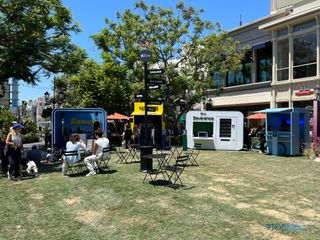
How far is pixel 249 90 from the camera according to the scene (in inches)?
1391

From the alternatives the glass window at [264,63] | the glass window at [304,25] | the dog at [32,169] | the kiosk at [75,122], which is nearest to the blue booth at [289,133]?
the kiosk at [75,122]

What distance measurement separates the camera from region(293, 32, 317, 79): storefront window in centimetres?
2703

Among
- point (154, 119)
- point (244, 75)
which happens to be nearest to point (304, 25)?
point (244, 75)

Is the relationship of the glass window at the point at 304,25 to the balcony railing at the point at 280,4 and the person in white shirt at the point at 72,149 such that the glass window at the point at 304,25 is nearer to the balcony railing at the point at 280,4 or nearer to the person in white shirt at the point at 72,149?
the balcony railing at the point at 280,4

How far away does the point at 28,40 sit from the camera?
15.4 meters

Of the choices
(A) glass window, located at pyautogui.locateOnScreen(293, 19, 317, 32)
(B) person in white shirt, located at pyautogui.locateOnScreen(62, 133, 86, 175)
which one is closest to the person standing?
(B) person in white shirt, located at pyautogui.locateOnScreen(62, 133, 86, 175)

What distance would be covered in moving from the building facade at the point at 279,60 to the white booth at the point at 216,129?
7332mm

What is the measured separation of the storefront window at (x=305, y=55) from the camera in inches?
1064

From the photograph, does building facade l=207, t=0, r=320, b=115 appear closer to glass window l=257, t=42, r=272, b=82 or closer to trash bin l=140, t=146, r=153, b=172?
glass window l=257, t=42, r=272, b=82

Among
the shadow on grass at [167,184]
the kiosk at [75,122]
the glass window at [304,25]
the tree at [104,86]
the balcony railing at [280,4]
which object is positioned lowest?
the shadow on grass at [167,184]

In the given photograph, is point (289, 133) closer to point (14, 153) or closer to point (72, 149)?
point (72, 149)

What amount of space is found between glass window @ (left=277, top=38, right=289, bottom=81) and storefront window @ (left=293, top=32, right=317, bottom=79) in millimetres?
942

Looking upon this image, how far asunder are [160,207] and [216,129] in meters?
14.7

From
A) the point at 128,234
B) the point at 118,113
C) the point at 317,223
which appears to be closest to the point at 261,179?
the point at 317,223
